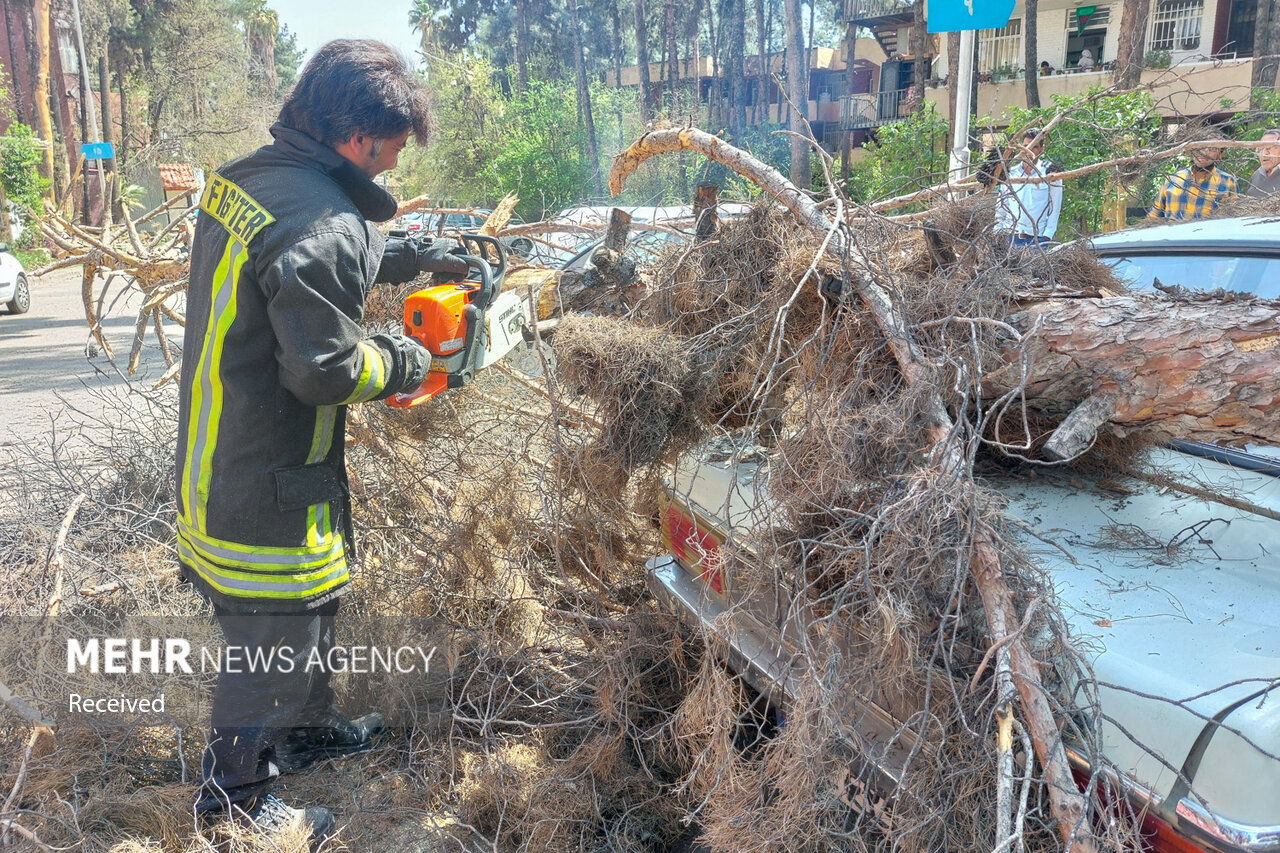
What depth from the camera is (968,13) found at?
4.65 meters

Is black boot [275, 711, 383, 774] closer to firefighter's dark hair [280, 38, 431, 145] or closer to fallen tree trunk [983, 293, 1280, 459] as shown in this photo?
firefighter's dark hair [280, 38, 431, 145]

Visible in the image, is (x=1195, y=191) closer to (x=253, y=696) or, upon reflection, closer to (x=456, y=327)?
(x=456, y=327)

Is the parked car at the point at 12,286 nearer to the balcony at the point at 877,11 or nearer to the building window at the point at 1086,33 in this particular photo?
the building window at the point at 1086,33

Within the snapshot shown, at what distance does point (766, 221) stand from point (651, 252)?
0.60 metres

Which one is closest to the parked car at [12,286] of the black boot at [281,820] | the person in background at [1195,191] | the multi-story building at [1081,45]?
the black boot at [281,820]

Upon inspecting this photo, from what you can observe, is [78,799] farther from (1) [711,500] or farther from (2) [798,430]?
(2) [798,430]

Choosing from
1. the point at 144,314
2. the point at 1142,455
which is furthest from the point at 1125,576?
Answer: the point at 144,314

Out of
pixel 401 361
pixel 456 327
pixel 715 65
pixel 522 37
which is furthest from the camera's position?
pixel 522 37

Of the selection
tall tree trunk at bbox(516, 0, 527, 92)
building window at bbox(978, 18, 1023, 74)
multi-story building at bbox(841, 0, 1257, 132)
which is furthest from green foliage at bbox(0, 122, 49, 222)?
building window at bbox(978, 18, 1023, 74)

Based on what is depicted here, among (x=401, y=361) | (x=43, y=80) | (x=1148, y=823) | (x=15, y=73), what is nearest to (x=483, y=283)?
(x=401, y=361)

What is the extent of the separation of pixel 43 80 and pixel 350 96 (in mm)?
25928

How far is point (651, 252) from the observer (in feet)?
9.99

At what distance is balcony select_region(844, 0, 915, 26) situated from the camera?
29672mm

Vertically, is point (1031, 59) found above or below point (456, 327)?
above
